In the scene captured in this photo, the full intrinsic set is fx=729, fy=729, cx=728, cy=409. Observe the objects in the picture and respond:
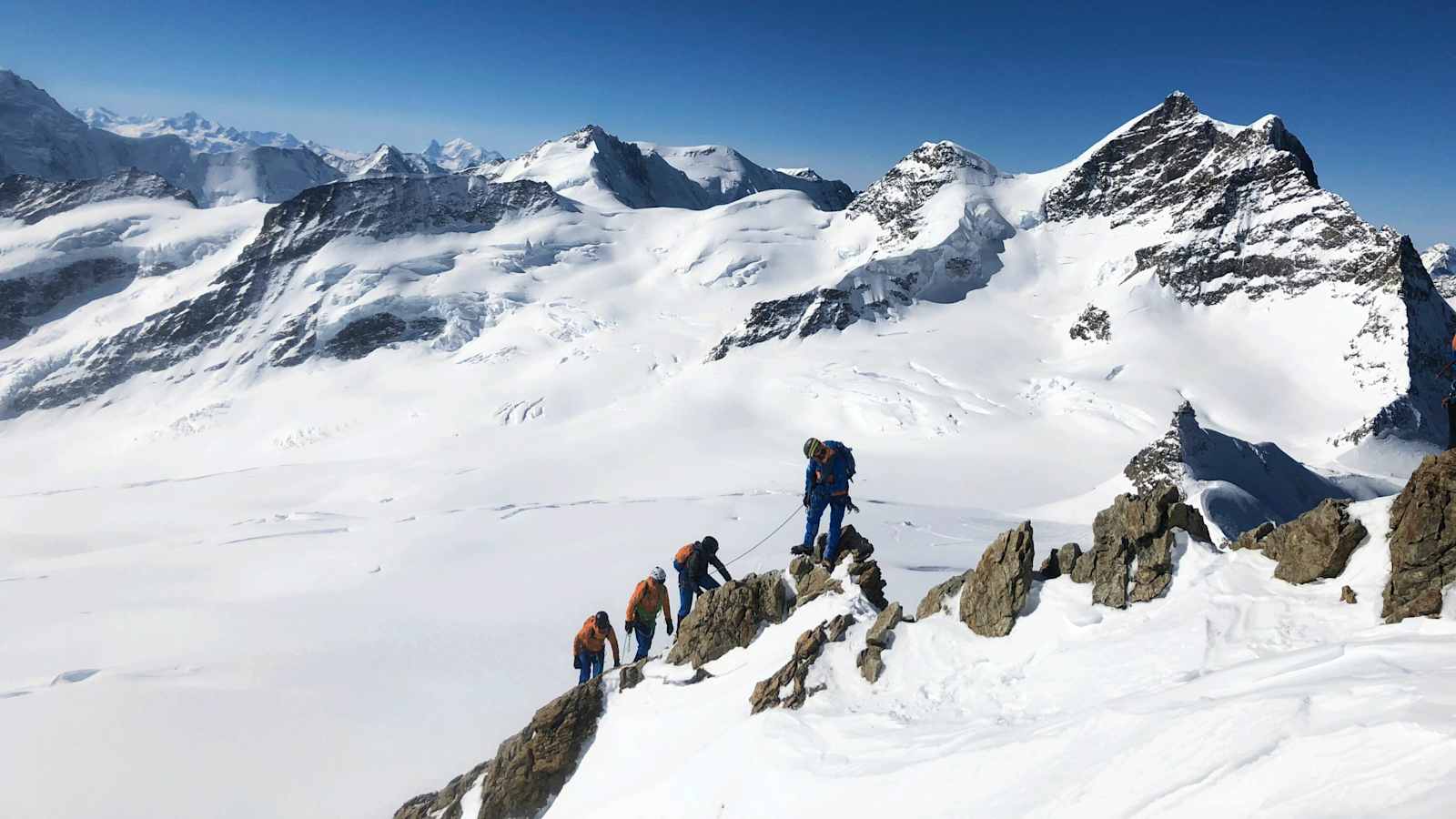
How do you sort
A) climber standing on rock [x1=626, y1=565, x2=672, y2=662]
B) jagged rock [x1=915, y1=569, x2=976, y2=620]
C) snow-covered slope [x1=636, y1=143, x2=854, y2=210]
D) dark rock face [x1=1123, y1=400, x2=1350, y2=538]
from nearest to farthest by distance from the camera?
jagged rock [x1=915, y1=569, x2=976, y2=620]
climber standing on rock [x1=626, y1=565, x2=672, y2=662]
dark rock face [x1=1123, y1=400, x2=1350, y2=538]
snow-covered slope [x1=636, y1=143, x2=854, y2=210]

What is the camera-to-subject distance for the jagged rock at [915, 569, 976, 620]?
9.66 m

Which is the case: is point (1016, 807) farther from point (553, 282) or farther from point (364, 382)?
point (553, 282)

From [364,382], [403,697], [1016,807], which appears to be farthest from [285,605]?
[364,382]

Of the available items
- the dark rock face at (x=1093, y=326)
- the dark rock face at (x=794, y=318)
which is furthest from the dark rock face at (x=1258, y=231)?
the dark rock face at (x=794, y=318)

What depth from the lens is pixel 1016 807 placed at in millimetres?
5223

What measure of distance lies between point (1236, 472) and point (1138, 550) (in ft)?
79.0

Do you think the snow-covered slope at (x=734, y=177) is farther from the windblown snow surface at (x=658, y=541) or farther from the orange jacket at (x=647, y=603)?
the orange jacket at (x=647, y=603)

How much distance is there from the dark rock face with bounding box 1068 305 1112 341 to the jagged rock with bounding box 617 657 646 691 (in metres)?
56.1

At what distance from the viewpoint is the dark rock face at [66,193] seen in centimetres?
10400

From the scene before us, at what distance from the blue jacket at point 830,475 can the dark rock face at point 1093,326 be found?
54.0m

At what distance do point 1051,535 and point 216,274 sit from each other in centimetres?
9594

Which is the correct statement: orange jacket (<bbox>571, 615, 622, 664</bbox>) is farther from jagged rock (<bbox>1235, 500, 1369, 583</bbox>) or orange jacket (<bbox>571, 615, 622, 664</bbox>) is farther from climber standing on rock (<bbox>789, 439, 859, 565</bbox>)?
jagged rock (<bbox>1235, 500, 1369, 583</bbox>)

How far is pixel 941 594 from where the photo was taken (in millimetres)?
9844

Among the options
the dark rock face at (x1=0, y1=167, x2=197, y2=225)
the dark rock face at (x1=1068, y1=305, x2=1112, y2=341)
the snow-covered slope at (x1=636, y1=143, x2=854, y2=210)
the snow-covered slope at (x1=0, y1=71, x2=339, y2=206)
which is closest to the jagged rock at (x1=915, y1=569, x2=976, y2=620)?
the dark rock face at (x1=1068, y1=305, x2=1112, y2=341)
